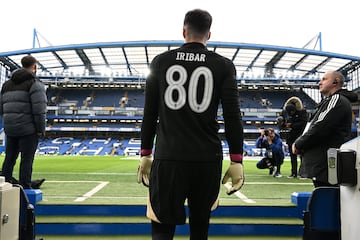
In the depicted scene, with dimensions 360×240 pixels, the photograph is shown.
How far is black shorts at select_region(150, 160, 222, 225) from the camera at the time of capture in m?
1.84

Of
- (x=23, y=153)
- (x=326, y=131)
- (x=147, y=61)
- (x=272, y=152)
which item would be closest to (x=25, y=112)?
(x=23, y=153)

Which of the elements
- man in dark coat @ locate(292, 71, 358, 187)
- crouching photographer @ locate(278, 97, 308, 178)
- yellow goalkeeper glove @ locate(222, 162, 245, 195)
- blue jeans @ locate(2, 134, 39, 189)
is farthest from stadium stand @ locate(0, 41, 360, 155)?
yellow goalkeeper glove @ locate(222, 162, 245, 195)

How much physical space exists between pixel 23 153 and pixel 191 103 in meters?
2.88

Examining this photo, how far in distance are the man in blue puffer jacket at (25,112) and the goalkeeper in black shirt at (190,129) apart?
8.08ft

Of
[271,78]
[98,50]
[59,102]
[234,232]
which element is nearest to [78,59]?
[98,50]

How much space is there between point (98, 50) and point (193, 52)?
37070 mm

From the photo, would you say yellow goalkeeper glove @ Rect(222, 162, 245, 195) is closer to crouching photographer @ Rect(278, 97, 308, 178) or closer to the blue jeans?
the blue jeans

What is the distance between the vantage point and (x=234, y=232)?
3.41 m

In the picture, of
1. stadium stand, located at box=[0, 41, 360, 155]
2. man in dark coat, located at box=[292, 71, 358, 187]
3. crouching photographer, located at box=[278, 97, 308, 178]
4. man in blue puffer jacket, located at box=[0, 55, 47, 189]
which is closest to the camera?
man in dark coat, located at box=[292, 71, 358, 187]

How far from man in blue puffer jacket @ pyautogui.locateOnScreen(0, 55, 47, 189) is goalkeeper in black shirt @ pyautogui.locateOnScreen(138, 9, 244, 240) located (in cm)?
246

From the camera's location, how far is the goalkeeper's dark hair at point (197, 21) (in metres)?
1.97

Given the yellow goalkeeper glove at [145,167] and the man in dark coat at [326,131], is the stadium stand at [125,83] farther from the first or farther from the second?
the yellow goalkeeper glove at [145,167]

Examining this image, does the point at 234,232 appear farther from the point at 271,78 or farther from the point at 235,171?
the point at 271,78

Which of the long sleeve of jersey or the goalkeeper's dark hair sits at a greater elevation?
the goalkeeper's dark hair
